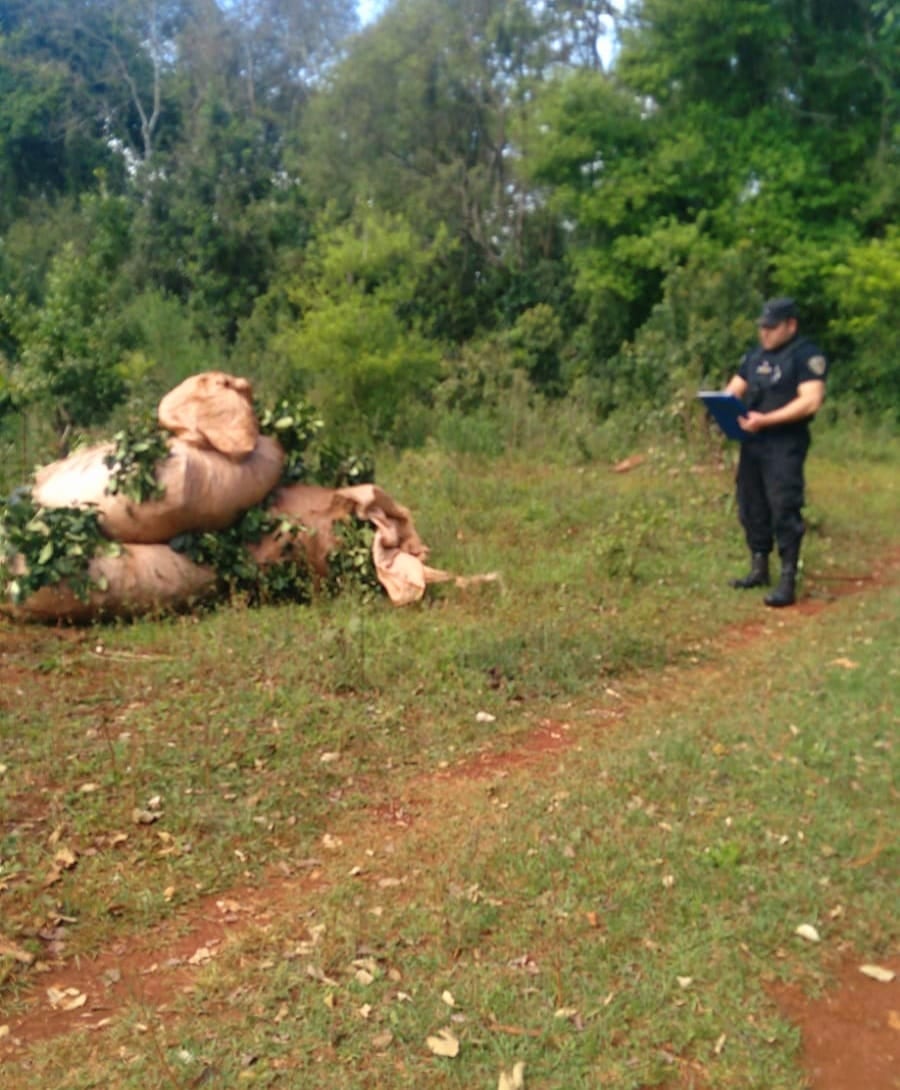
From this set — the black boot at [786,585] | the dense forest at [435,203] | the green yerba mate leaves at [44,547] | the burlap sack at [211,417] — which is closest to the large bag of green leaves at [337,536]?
the burlap sack at [211,417]

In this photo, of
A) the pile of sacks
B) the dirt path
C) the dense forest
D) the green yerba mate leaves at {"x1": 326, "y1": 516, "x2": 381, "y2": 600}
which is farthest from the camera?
the dense forest

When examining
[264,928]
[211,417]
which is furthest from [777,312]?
[264,928]

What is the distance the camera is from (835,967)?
3330 millimetres

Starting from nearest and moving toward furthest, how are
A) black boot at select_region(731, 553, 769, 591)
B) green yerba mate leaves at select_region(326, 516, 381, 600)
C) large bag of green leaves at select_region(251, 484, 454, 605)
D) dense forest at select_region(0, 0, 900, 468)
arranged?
large bag of green leaves at select_region(251, 484, 454, 605) → green yerba mate leaves at select_region(326, 516, 381, 600) → black boot at select_region(731, 553, 769, 591) → dense forest at select_region(0, 0, 900, 468)

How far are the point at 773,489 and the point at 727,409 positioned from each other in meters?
0.56

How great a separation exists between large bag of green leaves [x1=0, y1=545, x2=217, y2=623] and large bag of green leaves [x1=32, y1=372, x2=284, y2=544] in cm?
16

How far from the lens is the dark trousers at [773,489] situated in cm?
723

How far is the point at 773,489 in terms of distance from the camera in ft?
23.9

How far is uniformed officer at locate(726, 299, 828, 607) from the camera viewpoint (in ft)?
23.4

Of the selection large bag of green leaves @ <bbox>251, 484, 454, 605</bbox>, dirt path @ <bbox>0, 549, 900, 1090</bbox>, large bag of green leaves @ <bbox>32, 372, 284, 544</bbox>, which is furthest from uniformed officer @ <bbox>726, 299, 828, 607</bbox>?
dirt path @ <bbox>0, 549, 900, 1090</bbox>

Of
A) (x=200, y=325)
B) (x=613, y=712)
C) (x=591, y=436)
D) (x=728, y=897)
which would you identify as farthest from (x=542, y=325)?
(x=728, y=897)

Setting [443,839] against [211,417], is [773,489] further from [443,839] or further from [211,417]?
[443,839]

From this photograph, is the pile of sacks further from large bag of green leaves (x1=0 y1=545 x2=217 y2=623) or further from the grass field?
the grass field

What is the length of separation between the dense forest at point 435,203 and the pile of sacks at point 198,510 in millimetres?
2039
